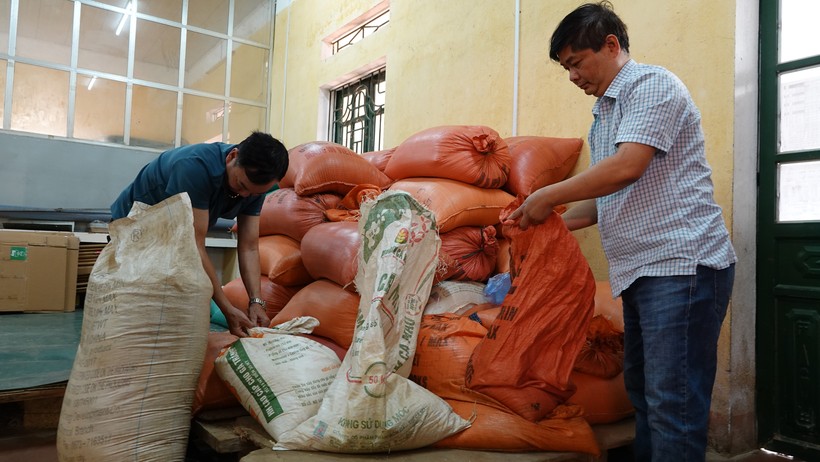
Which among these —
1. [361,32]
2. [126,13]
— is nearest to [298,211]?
[361,32]

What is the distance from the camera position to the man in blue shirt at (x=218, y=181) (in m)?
1.59

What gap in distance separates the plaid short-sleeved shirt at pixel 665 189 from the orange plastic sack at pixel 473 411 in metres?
0.44

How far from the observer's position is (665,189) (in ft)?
3.76

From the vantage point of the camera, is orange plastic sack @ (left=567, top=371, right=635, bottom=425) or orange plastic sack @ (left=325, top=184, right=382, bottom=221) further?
orange plastic sack @ (left=325, top=184, right=382, bottom=221)

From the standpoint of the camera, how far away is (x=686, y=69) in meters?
1.95

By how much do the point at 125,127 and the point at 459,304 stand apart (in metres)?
4.91

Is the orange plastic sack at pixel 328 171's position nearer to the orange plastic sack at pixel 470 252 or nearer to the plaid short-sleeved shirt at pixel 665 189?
the orange plastic sack at pixel 470 252

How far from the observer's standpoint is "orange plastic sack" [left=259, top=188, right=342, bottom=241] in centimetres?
247

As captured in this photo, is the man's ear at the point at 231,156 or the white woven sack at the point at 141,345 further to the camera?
the man's ear at the point at 231,156

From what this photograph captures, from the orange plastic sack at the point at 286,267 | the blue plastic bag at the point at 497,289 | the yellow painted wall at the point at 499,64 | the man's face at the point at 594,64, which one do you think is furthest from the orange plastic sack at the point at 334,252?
the yellow painted wall at the point at 499,64

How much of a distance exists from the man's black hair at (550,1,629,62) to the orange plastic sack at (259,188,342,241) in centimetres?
150

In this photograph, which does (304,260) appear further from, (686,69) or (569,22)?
(686,69)

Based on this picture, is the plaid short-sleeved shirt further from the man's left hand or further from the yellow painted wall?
the man's left hand

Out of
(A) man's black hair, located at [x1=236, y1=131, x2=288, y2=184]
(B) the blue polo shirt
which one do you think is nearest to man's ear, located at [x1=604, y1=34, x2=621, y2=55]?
(A) man's black hair, located at [x1=236, y1=131, x2=288, y2=184]
